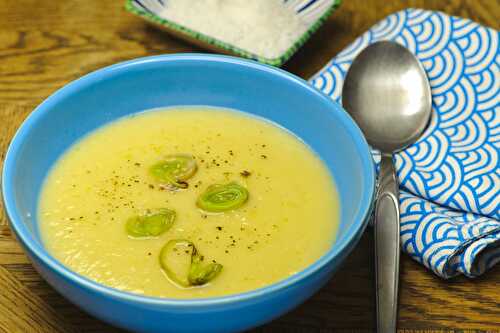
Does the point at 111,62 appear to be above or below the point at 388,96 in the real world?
below

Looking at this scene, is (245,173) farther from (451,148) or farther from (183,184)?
(451,148)

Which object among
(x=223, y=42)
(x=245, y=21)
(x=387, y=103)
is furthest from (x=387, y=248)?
(x=245, y=21)

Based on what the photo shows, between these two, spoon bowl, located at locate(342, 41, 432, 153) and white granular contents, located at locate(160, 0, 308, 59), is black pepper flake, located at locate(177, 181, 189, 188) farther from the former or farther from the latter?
white granular contents, located at locate(160, 0, 308, 59)

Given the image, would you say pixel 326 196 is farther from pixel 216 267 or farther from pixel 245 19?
pixel 245 19

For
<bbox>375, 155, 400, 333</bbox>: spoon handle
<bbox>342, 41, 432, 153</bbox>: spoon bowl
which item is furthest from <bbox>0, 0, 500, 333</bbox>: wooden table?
<bbox>342, 41, 432, 153</bbox>: spoon bowl

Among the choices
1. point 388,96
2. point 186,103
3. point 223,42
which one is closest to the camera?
point 186,103

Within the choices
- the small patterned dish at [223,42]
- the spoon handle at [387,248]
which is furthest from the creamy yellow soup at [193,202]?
the small patterned dish at [223,42]

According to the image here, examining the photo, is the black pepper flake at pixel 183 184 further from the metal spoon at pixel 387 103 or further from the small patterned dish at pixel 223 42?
the small patterned dish at pixel 223 42
